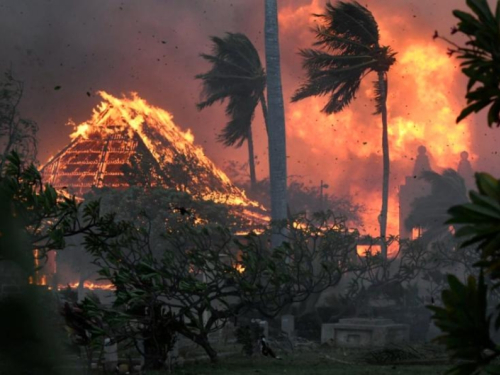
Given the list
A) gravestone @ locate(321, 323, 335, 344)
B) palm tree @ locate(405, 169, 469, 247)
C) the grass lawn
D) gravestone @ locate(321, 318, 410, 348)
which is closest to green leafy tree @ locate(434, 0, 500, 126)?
the grass lawn

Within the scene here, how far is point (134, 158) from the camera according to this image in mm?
49188

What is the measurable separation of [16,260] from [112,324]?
40.8ft

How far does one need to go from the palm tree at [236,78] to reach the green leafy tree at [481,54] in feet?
140

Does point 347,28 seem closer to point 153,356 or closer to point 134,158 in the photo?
point 134,158

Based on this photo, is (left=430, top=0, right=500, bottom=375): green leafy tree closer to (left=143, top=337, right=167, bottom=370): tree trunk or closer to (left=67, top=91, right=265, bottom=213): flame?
(left=143, top=337, right=167, bottom=370): tree trunk

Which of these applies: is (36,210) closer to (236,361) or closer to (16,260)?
(236,361)

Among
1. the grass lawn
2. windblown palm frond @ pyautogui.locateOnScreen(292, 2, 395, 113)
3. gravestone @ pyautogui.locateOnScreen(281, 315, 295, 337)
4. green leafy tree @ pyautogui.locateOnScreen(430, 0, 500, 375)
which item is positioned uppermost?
windblown palm frond @ pyautogui.locateOnScreen(292, 2, 395, 113)

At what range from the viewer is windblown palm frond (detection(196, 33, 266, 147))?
46.6 metres

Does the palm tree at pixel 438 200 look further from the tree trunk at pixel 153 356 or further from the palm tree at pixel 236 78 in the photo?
the tree trunk at pixel 153 356

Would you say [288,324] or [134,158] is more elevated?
[134,158]

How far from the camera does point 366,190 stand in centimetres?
8669

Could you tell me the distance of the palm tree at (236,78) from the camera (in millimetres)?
46625

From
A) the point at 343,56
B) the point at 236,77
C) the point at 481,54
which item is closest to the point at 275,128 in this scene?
the point at 343,56

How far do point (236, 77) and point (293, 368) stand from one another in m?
30.6
